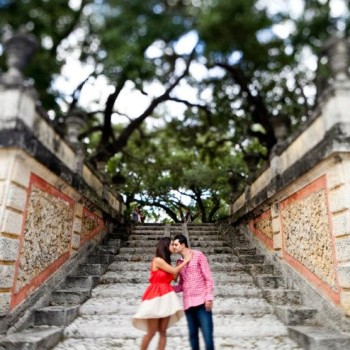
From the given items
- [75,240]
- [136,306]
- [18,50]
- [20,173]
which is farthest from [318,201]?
[18,50]

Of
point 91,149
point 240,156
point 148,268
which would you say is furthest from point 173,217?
point 148,268

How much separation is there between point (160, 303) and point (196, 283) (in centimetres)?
46

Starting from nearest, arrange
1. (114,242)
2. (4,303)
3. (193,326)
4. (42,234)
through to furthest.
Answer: (193,326)
(4,303)
(42,234)
(114,242)

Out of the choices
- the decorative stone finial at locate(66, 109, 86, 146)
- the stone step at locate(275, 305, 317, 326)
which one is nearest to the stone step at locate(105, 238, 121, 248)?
the decorative stone finial at locate(66, 109, 86, 146)

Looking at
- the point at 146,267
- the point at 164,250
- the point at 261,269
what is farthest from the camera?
the point at 146,267

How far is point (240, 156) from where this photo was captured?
61.4ft

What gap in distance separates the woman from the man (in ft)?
0.32

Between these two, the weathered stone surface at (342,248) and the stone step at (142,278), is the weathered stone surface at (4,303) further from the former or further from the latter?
the weathered stone surface at (342,248)

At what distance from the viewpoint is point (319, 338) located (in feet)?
13.6

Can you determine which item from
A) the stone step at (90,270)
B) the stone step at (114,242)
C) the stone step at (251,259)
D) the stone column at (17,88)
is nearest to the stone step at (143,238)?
the stone step at (114,242)

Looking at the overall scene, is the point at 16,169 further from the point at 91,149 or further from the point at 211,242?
the point at 91,149

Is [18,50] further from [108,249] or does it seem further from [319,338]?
[319,338]

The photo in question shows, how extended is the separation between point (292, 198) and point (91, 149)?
Result: 39.3 ft

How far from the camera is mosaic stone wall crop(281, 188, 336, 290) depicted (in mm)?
5305
